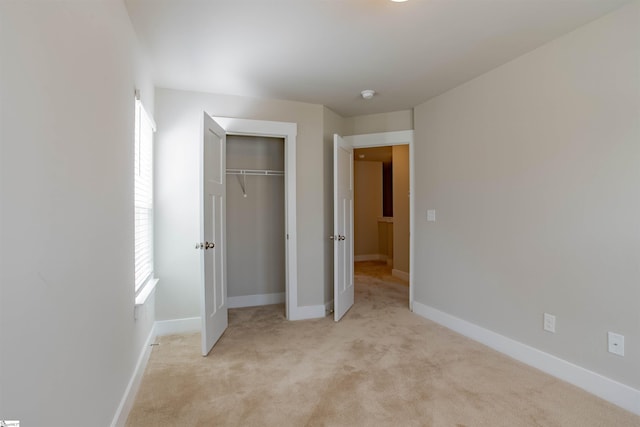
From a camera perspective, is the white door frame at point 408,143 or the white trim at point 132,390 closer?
the white trim at point 132,390

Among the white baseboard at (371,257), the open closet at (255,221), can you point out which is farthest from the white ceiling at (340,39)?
the white baseboard at (371,257)

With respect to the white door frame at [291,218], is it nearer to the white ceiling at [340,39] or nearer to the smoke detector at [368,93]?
the white ceiling at [340,39]

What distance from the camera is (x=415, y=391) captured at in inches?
82.5

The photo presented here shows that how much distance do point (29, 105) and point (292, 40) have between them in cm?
175

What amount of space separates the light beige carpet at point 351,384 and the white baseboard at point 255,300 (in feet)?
2.50

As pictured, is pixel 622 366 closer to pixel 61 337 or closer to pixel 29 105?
pixel 61 337

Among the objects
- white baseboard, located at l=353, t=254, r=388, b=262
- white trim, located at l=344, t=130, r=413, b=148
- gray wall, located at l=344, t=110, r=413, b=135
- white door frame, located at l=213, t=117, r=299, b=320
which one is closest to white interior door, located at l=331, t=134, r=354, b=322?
white trim, located at l=344, t=130, r=413, b=148

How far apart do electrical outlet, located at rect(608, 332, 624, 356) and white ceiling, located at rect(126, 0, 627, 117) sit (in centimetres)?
201

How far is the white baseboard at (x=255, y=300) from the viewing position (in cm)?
400

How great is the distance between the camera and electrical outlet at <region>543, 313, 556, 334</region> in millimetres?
2334

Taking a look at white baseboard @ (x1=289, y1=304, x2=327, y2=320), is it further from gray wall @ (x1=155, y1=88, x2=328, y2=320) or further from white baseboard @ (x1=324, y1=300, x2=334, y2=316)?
gray wall @ (x1=155, y1=88, x2=328, y2=320)

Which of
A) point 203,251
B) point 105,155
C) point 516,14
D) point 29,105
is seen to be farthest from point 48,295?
point 516,14

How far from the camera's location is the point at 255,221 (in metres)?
4.09

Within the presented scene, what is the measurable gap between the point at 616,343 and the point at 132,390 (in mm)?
3014
